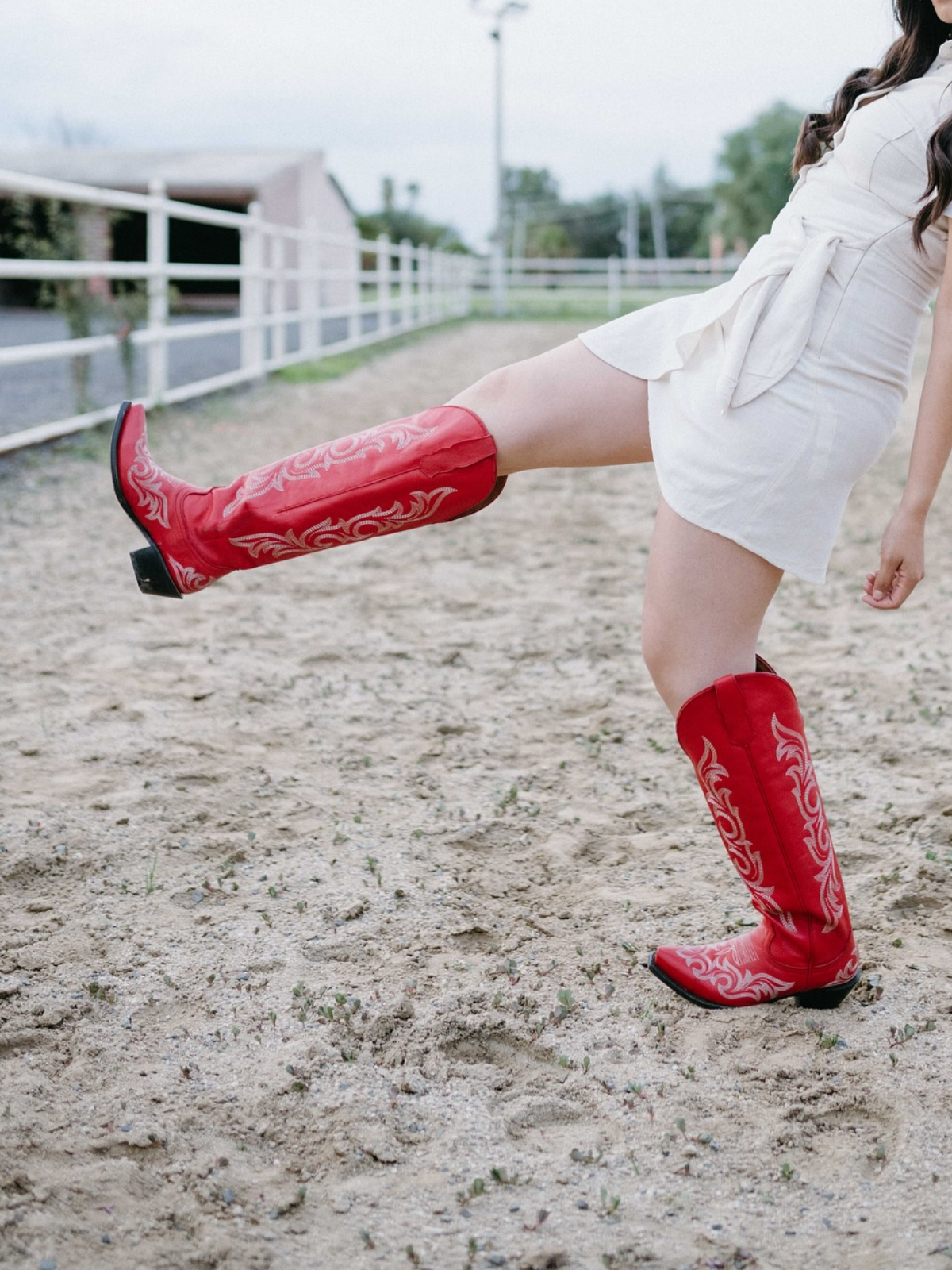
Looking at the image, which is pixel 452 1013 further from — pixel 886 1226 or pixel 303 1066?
pixel 886 1226

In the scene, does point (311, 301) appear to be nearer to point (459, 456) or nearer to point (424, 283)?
point (424, 283)

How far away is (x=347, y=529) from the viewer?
1.46 m

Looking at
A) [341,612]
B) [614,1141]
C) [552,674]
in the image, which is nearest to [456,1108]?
[614,1141]

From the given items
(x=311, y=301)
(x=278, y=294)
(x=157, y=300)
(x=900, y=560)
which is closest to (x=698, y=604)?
(x=900, y=560)

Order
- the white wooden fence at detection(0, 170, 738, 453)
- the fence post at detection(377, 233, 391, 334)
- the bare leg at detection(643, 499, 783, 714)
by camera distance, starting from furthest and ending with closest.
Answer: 1. the fence post at detection(377, 233, 391, 334)
2. the white wooden fence at detection(0, 170, 738, 453)
3. the bare leg at detection(643, 499, 783, 714)

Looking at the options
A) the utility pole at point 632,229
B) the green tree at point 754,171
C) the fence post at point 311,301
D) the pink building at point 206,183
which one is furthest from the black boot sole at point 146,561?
the utility pole at point 632,229

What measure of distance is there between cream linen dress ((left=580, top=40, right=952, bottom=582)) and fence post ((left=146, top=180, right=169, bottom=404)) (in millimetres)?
5443

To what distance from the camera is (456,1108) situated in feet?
4.22

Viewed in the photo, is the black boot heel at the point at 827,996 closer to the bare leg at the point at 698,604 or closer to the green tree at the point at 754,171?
the bare leg at the point at 698,604

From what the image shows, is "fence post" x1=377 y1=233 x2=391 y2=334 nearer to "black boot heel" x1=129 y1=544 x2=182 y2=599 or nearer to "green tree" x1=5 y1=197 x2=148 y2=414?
"green tree" x1=5 y1=197 x2=148 y2=414

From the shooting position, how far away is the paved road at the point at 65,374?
602 cm

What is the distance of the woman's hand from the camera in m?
1.28

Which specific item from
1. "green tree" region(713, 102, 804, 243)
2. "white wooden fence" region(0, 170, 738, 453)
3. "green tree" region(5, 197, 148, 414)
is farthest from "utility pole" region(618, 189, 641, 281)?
"green tree" region(5, 197, 148, 414)

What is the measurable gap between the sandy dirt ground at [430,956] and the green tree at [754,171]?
33.5m
